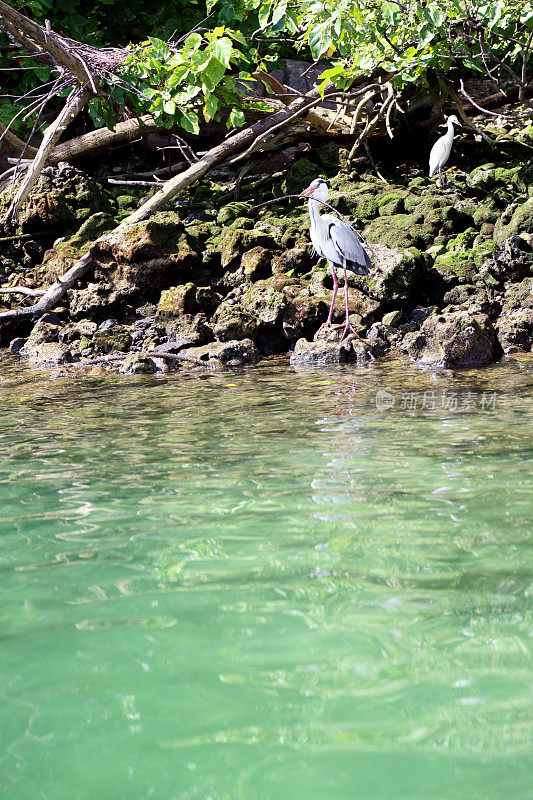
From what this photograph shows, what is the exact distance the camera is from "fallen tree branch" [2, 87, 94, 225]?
10312mm

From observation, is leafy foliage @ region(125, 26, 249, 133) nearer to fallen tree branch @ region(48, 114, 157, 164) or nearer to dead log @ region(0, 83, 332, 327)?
dead log @ region(0, 83, 332, 327)

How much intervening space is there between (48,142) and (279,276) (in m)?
4.23

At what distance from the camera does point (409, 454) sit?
12.2 feet

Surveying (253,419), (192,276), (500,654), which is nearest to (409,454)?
(253,419)

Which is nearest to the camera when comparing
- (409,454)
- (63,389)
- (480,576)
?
(480,576)

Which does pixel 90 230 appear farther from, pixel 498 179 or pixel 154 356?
pixel 498 179

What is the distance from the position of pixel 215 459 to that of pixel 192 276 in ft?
22.6

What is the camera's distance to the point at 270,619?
6.45 ft

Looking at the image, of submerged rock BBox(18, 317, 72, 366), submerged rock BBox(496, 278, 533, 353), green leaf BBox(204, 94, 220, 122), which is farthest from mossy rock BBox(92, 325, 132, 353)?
submerged rock BBox(496, 278, 533, 353)

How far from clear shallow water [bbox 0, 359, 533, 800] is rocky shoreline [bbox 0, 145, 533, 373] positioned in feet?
12.9

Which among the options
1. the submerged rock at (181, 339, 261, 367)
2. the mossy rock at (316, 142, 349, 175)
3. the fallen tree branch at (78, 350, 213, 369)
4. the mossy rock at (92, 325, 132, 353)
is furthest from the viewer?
the mossy rock at (316, 142, 349, 175)

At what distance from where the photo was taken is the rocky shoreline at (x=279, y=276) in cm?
807

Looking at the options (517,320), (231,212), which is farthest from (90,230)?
(517,320)

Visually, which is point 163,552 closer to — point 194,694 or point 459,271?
point 194,694
